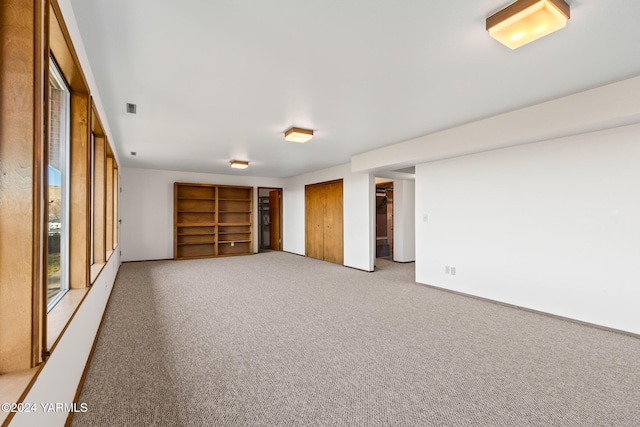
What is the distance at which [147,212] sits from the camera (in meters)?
7.71

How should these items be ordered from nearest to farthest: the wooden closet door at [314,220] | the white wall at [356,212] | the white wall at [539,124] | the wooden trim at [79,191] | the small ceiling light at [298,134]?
the wooden trim at [79,191] < the white wall at [539,124] < the small ceiling light at [298,134] < the white wall at [356,212] < the wooden closet door at [314,220]

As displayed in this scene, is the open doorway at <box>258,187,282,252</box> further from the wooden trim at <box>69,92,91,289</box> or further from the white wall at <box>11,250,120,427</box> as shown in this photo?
the white wall at <box>11,250,120,427</box>

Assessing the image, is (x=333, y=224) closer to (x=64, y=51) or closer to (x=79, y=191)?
(x=79, y=191)

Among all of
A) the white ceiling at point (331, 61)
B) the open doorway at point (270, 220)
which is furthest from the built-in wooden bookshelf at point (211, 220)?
the white ceiling at point (331, 61)

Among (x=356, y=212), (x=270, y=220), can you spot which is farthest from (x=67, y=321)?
(x=270, y=220)

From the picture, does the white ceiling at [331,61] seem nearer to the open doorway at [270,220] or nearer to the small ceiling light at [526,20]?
the small ceiling light at [526,20]

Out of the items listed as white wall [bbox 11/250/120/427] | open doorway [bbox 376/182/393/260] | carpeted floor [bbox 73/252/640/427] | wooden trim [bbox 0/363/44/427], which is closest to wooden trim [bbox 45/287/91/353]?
white wall [bbox 11/250/120/427]

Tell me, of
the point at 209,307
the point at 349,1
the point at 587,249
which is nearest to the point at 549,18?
the point at 349,1

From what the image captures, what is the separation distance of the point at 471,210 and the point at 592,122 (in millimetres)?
1756

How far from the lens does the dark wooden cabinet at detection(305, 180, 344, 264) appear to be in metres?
7.30

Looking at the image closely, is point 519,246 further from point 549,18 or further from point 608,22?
point 549,18

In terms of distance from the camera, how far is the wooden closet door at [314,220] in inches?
314

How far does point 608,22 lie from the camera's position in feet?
6.26

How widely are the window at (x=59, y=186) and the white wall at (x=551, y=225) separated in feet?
15.6
